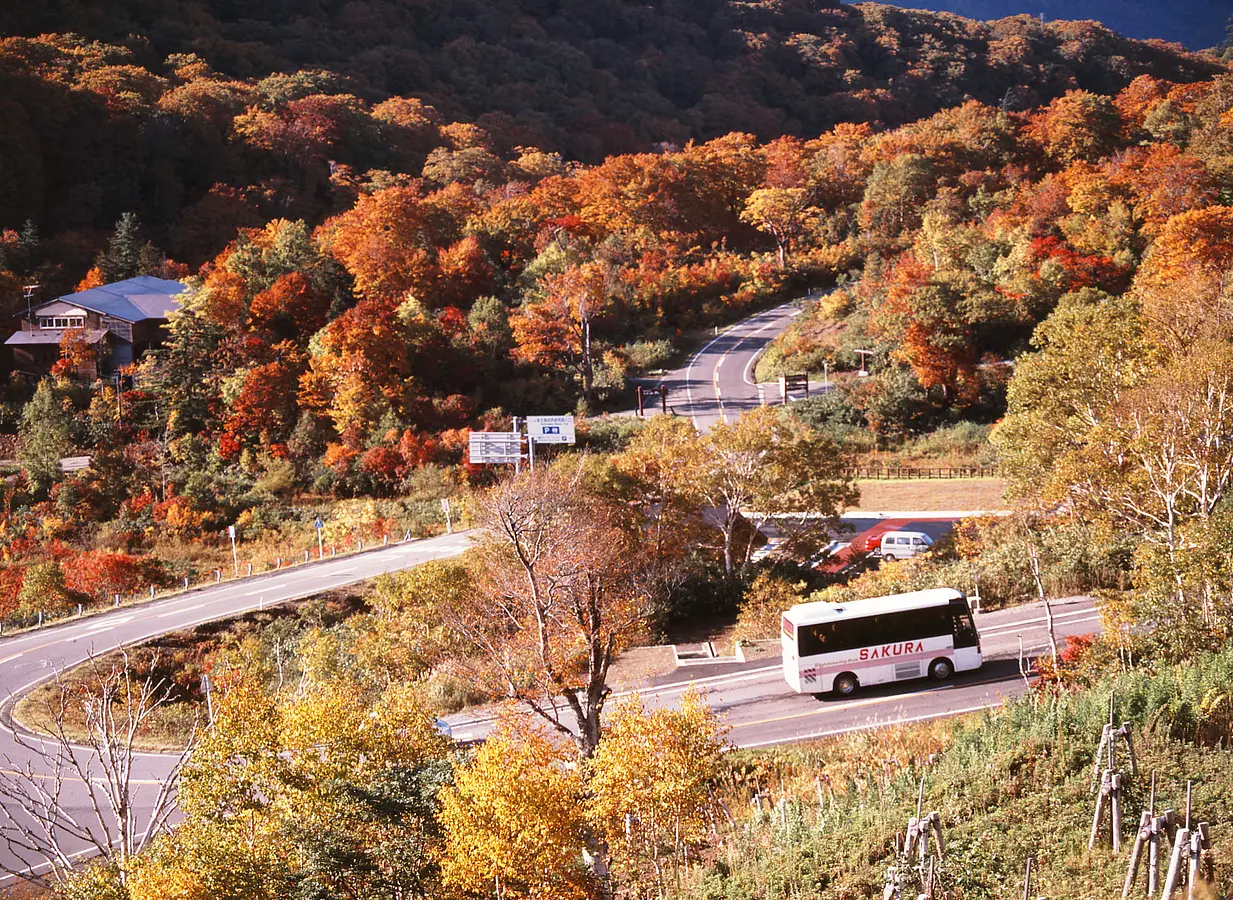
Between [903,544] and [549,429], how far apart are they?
1190cm

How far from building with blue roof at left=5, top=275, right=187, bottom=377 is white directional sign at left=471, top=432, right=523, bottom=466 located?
21.0m

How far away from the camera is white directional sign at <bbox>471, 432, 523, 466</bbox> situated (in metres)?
32.7

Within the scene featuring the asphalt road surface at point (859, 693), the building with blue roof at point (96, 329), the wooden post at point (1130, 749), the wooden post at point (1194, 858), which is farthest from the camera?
the building with blue roof at point (96, 329)

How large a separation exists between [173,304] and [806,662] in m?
40.8

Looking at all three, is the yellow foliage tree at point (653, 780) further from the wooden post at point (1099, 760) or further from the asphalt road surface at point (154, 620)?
the asphalt road surface at point (154, 620)

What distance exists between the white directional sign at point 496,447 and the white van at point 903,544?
12.1 metres

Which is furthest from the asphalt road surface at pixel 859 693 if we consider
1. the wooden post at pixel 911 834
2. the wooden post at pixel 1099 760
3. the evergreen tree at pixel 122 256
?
the evergreen tree at pixel 122 256

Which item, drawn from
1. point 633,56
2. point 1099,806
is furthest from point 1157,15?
point 1099,806

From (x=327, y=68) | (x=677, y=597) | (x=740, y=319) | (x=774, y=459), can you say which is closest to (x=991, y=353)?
(x=740, y=319)

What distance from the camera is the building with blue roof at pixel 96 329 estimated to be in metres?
46.1

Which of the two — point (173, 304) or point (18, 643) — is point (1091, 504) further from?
point (173, 304)

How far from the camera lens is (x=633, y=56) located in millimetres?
101625

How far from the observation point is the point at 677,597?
87.7 ft

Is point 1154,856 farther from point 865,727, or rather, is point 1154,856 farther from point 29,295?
point 29,295
